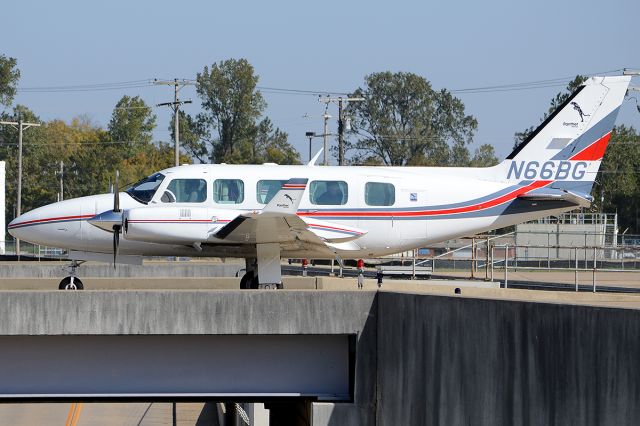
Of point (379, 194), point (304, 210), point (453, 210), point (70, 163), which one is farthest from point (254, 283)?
point (70, 163)

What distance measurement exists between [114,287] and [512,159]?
9573mm

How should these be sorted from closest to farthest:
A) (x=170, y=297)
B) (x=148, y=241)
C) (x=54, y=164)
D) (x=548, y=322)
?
(x=548, y=322) → (x=170, y=297) → (x=148, y=241) → (x=54, y=164)

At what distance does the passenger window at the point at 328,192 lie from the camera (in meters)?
Result: 23.5

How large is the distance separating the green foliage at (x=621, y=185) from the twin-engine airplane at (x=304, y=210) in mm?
71798

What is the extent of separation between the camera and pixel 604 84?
25828mm

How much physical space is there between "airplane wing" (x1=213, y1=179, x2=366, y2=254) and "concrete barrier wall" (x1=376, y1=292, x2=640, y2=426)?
16.2ft

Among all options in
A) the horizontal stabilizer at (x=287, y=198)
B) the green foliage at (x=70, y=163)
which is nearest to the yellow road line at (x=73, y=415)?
the horizontal stabilizer at (x=287, y=198)

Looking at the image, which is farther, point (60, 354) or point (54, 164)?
point (54, 164)

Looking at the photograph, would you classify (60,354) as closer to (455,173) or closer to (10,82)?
(455,173)

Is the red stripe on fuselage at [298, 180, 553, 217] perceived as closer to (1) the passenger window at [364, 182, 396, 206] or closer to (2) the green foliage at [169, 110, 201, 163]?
(1) the passenger window at [364, 182, 396, 206]

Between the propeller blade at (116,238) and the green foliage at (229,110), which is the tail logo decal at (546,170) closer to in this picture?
the propeller blade at (116,238)

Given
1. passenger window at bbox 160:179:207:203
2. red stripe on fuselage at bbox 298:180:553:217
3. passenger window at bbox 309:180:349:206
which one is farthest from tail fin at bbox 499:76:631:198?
passenger window at bbox 160:179:207:203

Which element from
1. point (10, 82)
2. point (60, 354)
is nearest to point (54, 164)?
point (10, 82)

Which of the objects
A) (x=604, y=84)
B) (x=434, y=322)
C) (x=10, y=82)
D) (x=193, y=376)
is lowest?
(x=193, y=376)
